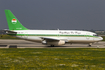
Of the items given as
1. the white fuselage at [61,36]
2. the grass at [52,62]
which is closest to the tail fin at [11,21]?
the white fuselage at [61,36]

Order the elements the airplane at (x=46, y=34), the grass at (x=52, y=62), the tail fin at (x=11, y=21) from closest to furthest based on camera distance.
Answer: the grass at (x=52, y=62), the airplane at (x=46, y=34), the tail fin at (x=11, y=21)

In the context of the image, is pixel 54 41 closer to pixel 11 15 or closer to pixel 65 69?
pixel 11 15

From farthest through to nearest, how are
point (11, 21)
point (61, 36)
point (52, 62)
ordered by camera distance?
point (11, 21) < point (61, 36) < point (52, 62)

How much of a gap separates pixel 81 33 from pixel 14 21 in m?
15.5

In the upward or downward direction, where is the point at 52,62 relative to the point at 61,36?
downward

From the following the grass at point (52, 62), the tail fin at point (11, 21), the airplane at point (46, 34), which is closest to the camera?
the grass at point (52, 62)

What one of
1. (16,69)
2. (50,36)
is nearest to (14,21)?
(50,36)

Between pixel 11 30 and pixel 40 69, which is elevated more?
pixel 11 30

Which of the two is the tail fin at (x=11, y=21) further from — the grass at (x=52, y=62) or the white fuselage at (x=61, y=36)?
the grass at (x=52, y=62)

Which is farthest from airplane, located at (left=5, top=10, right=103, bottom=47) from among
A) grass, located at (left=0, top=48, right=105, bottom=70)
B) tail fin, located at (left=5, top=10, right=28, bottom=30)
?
grass, located at (left=0, top=48, right=105, bottom=70)

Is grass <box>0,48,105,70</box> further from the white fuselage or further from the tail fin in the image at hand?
the tail fin

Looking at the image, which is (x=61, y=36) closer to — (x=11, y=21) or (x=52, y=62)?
(x=11, y=21)

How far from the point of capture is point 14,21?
39.5 meters

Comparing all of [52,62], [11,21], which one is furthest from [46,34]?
[52,62]
